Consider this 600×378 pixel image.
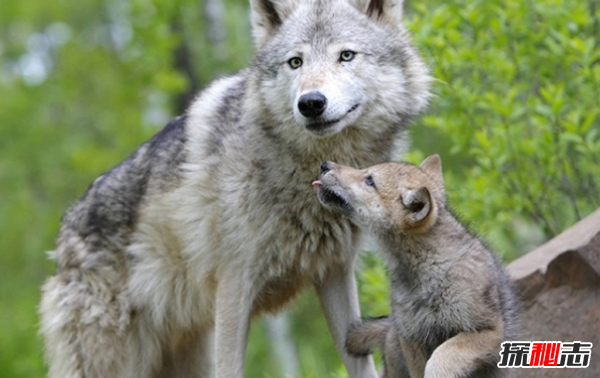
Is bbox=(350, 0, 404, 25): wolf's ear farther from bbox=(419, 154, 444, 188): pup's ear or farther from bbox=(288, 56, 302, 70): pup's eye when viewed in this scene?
bbox=(419, 154, 444, 188): pup's ear

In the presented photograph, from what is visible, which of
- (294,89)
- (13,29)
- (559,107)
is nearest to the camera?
(294,89)

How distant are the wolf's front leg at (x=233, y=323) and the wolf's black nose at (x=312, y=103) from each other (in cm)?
125

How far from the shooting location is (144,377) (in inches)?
298

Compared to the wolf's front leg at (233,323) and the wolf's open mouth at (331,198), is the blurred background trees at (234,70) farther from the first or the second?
the wolf's open mouth at (331,198)

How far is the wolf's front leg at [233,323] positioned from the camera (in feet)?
21.6

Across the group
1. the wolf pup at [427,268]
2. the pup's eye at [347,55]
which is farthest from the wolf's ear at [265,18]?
the wolf pup at [427,268]

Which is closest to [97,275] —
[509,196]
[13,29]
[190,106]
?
[190,106]

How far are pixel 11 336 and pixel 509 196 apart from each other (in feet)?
40.2

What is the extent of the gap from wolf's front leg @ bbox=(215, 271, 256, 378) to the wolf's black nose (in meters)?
1.25

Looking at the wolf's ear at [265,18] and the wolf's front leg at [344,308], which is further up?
the wolf's ear at [265,18]

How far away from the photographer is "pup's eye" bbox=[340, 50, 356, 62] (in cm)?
627

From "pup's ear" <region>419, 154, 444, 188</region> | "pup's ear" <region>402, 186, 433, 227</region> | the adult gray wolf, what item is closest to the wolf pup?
"pup's ear" <region>402, 186, 433, 227</region>

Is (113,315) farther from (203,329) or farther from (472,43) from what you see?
(472,43)

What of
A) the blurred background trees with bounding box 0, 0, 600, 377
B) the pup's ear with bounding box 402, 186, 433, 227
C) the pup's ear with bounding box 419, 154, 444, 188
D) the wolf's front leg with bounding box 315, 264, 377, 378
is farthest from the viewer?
the blurred background trees with bounding box 0, 0, 600, 377
